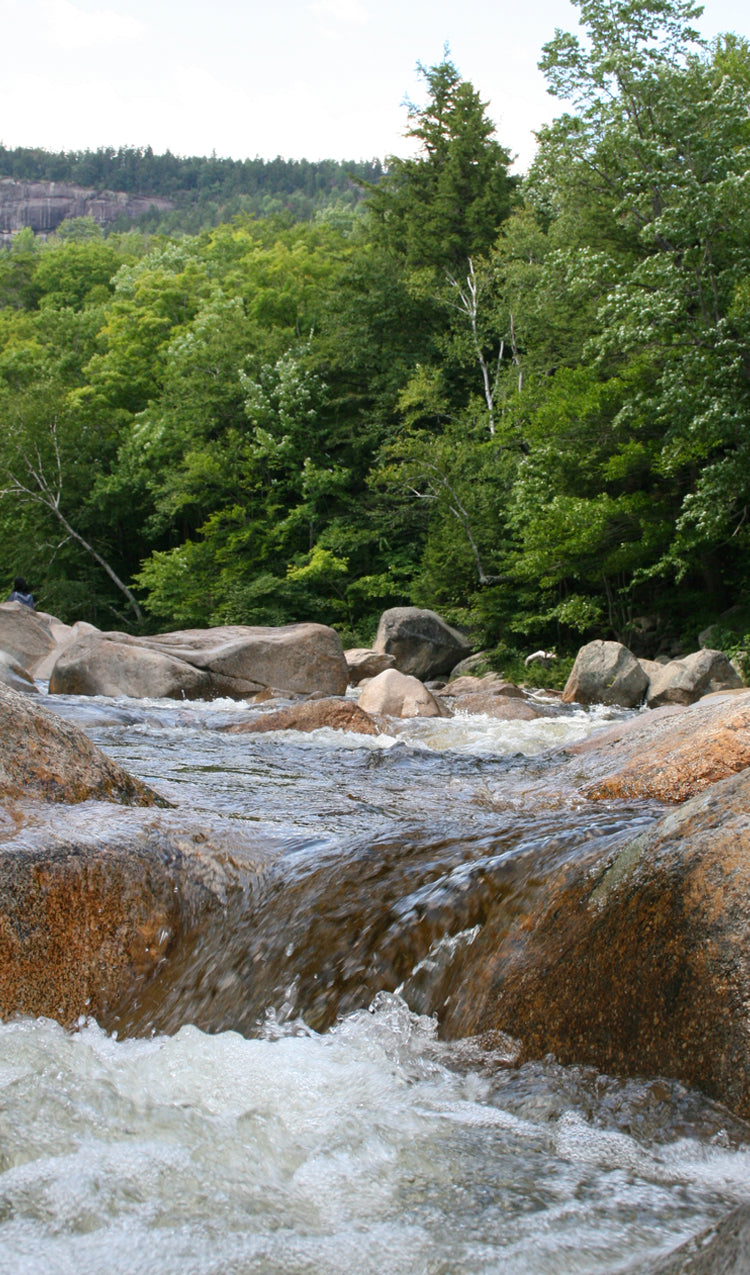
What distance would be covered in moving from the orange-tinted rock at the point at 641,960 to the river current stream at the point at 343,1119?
75 millimetres

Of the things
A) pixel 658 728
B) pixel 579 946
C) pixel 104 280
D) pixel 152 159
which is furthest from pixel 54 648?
pixel 152 159

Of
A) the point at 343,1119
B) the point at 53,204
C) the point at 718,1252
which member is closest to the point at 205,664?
the point at 343,1119

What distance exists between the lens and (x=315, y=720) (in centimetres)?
980

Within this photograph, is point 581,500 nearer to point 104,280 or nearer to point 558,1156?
point 558,1156

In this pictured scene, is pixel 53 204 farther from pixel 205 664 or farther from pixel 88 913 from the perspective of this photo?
pixel 88 913

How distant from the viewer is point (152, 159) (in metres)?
164

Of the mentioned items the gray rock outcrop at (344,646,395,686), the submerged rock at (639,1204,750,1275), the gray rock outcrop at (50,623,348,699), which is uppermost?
the submerged rock at (639,1204,750,1275)

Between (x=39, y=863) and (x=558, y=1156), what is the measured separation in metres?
1.93

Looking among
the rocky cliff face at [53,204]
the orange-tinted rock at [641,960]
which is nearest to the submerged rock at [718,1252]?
the orange-tinted rock at [641,960]

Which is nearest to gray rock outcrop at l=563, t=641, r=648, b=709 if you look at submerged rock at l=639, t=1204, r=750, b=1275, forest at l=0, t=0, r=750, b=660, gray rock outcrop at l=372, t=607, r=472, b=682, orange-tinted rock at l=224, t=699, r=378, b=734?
forest at l=0, t=0, r=750, b=660

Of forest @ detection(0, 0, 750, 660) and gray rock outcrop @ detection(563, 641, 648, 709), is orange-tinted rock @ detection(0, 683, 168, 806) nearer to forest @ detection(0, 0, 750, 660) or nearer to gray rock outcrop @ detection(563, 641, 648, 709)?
gray rock outcrop @ detection(563, 641, 648, 709)

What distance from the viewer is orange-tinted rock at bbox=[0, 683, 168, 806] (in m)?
4.02

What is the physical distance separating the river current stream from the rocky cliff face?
174 metres

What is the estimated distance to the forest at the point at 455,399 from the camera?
16422mm
